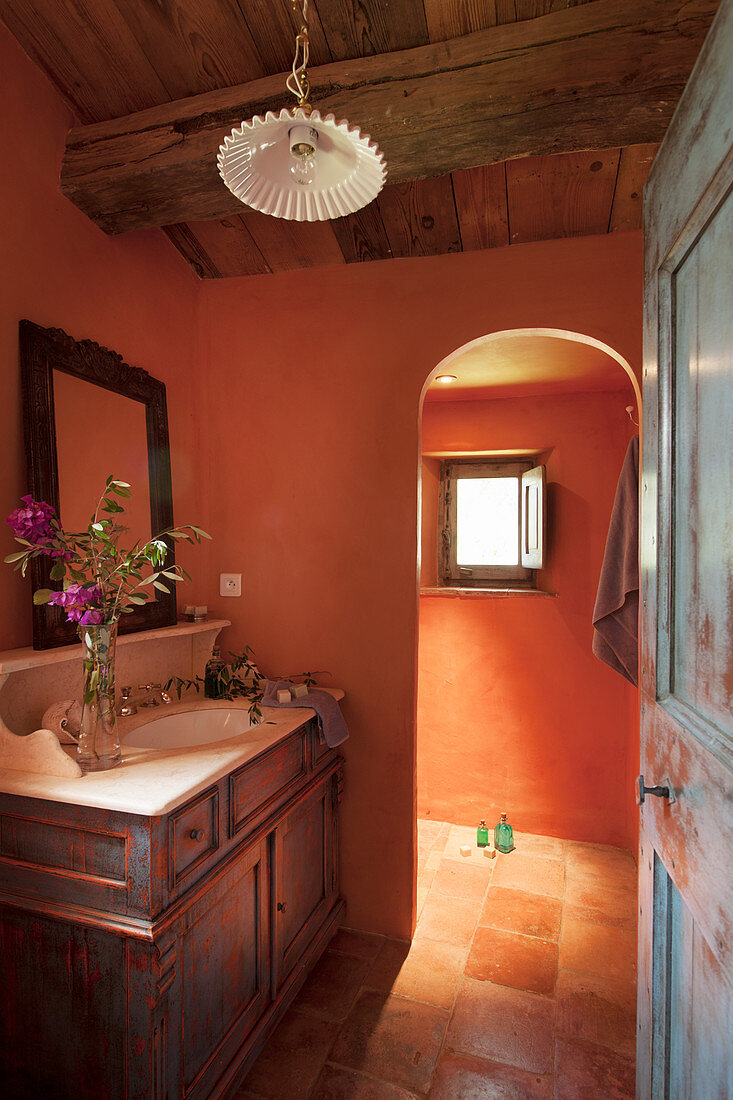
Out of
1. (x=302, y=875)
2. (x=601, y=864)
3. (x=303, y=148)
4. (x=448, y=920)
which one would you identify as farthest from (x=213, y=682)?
(x=601, y=864)

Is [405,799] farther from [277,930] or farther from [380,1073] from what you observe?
[380,1073]

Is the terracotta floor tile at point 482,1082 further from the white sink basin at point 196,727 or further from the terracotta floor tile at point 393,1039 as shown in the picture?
the white sink basin at point 196,727

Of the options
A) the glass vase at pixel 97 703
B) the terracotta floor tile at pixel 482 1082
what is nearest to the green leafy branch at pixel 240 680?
the glass vase at pixel 97 703

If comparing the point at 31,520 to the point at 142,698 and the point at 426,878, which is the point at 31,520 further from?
the point at 426,878

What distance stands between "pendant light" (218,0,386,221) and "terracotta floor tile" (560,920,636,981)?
8.28ft

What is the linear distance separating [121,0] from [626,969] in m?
3.37

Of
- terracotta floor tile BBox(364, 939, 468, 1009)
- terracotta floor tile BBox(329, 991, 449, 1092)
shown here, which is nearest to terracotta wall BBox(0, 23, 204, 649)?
terracotta floor tile BBox(329, 991, 449, 1092)

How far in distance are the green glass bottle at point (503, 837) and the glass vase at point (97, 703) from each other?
2198 mm

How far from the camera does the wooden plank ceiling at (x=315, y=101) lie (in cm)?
148

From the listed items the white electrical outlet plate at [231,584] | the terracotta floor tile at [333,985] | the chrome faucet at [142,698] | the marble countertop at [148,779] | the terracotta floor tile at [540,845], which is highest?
the white electrical outlet plate at [231,584]

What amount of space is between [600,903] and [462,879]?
0.59 meters

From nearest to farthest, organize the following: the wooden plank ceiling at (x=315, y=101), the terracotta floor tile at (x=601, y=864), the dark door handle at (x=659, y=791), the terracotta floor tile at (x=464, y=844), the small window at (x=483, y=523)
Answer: the dark door handle at (x=659, y=791)
the wooden plank ceiling at (x=315, y=101)
the terracotta floor tile at (x=601, y=864)
the terracotta floor tile at (x=464, y=844)
the small window at (x=483, y=523)

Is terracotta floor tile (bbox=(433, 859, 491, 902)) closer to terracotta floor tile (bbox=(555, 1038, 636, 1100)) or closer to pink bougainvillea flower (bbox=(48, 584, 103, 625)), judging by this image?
terracotta floor tile (bbox=(555, 1038, 636, 1100))

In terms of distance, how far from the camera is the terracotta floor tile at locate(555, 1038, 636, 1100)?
1601mm
